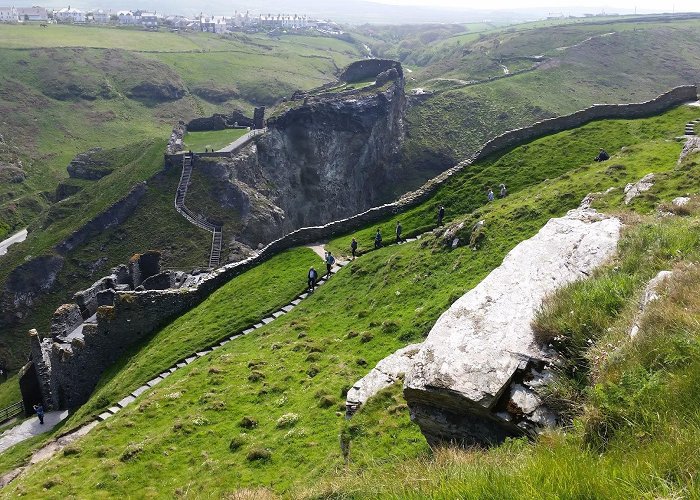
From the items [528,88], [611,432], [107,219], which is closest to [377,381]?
[611,432]

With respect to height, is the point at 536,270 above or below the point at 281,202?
above

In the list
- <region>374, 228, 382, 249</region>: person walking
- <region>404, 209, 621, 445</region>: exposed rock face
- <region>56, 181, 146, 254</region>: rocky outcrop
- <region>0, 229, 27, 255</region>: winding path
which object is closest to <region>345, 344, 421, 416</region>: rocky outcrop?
<region>404, 209, 621, 445</region>: exposed rock face

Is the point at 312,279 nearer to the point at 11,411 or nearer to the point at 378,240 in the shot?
the point at 378,240

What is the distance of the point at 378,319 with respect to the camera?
25.6 m

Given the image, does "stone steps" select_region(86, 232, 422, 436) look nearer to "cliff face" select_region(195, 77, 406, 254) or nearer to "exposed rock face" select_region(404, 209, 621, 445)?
"exposed rock face" select_region(404, 209, 621, 445)

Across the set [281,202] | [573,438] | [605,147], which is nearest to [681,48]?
[281,202]

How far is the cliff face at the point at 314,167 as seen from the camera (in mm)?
77875

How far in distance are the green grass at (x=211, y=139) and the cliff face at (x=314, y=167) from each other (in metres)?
4.71

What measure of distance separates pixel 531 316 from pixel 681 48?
226713 mm

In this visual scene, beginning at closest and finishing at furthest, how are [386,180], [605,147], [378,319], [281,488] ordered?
1. [281,488]
2. [378,319]
3. [605,147]
4. [386,180]

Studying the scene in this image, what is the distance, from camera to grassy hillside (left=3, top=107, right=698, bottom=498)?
10906 millimetres

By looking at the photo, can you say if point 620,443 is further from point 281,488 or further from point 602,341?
point 281,488

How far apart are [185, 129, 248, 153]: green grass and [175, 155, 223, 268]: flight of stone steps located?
16.0 feet

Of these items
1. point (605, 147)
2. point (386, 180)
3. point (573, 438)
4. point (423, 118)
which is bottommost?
point (386, 180)
